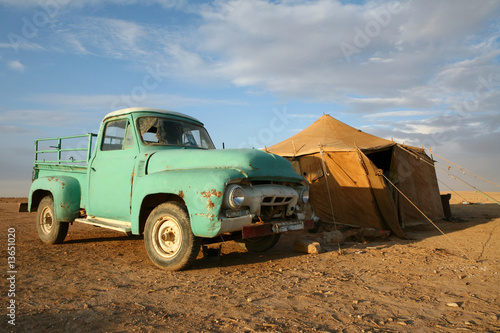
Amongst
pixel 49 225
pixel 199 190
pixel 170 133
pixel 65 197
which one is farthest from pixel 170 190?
pixel 49 225

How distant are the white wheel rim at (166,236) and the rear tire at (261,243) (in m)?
1.59

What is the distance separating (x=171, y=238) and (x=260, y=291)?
1482 mm

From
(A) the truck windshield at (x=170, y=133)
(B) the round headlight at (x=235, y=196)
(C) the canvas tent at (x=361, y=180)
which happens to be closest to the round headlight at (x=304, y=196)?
(B) the round headlight at (x=235, y=196)

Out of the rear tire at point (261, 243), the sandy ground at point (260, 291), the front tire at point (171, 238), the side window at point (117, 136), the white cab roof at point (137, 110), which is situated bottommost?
the sandy ground at point (260, 291)

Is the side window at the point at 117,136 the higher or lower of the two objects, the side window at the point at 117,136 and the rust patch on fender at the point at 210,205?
the higher

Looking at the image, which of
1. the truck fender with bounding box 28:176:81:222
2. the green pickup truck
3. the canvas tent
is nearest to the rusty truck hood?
the green pickup truck

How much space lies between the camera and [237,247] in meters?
6.29

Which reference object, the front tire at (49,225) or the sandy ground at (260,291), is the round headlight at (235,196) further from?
the front tire at (49,225)

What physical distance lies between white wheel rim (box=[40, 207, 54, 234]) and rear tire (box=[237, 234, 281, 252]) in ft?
12.3

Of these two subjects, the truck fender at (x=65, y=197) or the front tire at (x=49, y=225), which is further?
the front tire at (x=49, y=225)

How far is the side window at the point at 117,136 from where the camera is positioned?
5.48m

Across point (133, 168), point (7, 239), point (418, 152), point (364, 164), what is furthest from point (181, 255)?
point (418, 152)

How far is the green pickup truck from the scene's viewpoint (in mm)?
4164

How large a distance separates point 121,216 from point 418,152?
8.73 m
